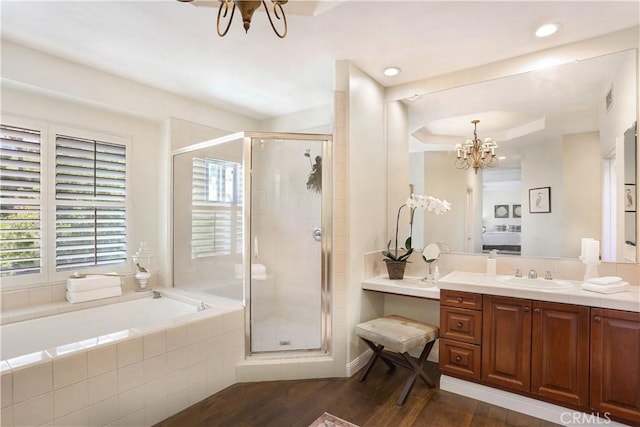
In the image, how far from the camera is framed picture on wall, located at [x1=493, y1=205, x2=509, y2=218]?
263 centimetres

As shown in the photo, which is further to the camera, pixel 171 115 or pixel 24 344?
pixel 171 115

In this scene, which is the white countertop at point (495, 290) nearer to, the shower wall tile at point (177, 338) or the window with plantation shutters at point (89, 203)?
the shower wall tile at point (177, 338)

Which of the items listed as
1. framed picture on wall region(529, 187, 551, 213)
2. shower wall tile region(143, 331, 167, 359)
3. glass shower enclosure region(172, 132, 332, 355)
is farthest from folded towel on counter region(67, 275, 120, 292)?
framed picture on wall region(529, 187, 551, 213)

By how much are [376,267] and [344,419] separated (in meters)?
1.33

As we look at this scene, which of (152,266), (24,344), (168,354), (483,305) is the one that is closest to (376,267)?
(483,305)

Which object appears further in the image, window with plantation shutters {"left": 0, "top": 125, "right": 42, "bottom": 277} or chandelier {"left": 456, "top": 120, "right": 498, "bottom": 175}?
chandelier {"left": 456, "top": 120, "right": 498, "bottom": 175}

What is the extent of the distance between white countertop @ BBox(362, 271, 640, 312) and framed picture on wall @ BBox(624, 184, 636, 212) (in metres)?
0.54

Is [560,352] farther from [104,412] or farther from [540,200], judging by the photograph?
[104,412]

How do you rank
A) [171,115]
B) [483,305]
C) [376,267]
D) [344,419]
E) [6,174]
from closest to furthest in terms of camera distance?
[344,419], [483,305], [6,174], [376,267], [171,115]

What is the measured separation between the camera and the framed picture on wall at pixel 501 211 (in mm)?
2629

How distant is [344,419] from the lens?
207 centimetres

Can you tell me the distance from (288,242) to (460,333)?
1666mm

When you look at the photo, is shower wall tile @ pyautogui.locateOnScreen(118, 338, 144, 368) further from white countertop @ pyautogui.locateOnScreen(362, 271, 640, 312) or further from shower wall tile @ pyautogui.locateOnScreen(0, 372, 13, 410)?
white countertop @ pyautogui.locateOnScreen(362, 271, 640, 312)

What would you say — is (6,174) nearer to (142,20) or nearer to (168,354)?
(142,20)
